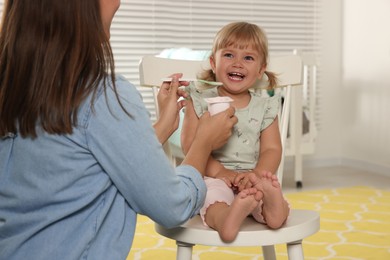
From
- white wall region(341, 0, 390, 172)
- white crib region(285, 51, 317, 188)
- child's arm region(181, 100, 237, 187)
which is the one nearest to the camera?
child's arm region(181, 100, 237, 187)

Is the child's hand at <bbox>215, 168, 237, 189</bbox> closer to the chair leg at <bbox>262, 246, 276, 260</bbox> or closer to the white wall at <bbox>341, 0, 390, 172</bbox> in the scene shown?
the chair leg at <bbox>262, 246, 276, 260</bbox>

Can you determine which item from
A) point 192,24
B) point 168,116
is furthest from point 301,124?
point 168,116

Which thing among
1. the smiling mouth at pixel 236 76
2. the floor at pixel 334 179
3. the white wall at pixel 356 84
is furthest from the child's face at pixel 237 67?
the white wall at pixel 356 84

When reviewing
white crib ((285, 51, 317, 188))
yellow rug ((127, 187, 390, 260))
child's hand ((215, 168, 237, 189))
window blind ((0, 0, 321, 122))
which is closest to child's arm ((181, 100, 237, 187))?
child's hand ((215, 168, 237, 189))

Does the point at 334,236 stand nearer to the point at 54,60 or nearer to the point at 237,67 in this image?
the point at 237,67

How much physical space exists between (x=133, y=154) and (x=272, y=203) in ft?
1.43

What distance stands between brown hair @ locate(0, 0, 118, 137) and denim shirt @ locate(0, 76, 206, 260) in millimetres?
27

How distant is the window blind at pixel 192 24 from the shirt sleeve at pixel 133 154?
3.16m

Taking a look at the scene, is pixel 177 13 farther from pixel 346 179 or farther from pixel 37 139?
pixel 37 139

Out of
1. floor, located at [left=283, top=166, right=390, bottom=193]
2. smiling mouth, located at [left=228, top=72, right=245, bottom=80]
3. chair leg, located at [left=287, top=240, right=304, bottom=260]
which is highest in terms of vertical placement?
smiling mouth, located at [left=228, top=72, right=245, bottom=80]

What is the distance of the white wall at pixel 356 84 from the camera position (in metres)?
4.41

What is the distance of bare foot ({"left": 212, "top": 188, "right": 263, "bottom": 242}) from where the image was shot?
1.31 meters

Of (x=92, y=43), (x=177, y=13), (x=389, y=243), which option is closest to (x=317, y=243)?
(x=389, y=243)

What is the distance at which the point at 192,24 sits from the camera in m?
4.36
